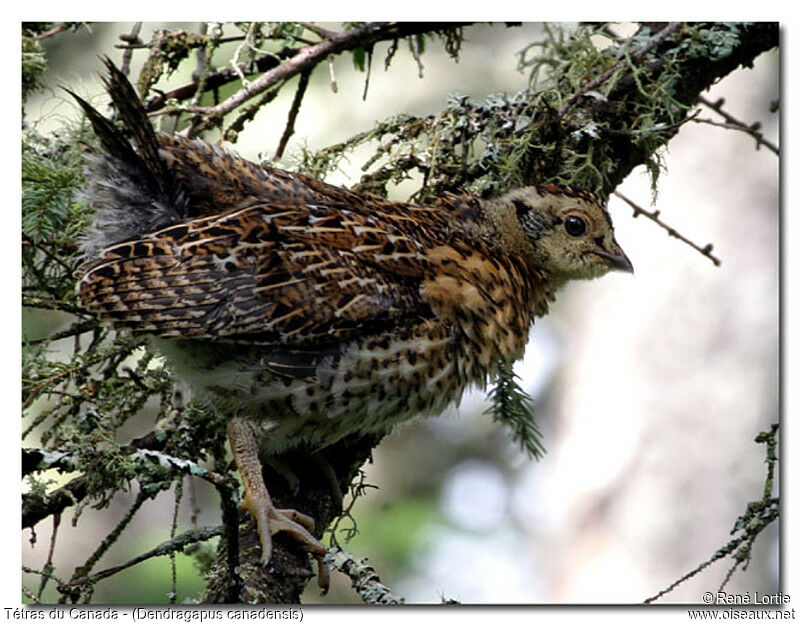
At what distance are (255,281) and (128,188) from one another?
1.57 ft

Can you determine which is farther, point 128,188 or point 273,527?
point 128,188

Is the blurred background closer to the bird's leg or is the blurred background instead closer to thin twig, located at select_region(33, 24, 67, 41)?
thin twig, located at select_region(33, 24, 67, 41)

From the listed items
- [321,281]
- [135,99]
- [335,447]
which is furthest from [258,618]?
[135,99]

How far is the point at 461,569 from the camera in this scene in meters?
3.67

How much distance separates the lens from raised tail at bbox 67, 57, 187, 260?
9.40 ft

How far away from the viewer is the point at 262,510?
2801 mm

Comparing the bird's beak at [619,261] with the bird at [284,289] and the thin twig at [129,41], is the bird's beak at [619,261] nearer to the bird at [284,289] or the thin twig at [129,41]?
the bird at [284,289]

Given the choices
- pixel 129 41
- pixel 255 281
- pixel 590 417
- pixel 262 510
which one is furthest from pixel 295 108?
pixel 590 417

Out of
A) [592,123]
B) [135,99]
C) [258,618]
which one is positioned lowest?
[258,618]

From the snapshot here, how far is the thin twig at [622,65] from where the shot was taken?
3.35 m

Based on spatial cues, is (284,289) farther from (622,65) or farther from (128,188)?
(622,65)

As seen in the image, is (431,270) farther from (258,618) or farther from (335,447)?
(258,618)

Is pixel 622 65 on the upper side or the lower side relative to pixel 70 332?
upper

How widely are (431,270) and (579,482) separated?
2.49 metres
